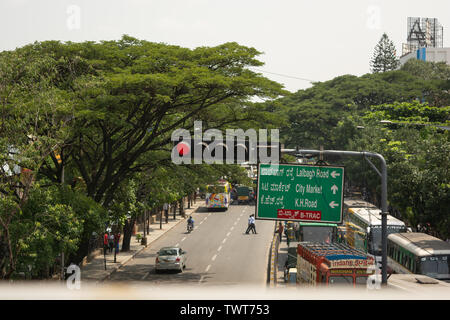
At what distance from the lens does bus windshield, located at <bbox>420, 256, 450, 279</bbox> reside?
25.7 m

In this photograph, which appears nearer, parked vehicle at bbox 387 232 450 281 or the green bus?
parked vehicle at bbox 387 232 450 281

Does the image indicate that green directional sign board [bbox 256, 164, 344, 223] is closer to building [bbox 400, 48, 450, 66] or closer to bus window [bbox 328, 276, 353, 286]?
bus window [bbox 328, 276, 353, 286]

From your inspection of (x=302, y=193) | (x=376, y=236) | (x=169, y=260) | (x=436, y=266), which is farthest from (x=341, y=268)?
(x=376, y=236)

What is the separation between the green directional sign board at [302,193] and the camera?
16828 millimetres

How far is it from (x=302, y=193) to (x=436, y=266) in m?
12.4

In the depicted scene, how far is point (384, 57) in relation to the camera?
111625 mm

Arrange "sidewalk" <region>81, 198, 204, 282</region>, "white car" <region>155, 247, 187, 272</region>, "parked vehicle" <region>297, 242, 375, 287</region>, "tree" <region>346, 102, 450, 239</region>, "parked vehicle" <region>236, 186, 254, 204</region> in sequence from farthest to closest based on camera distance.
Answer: "parked vehicle" <region>236, 186, 254, 204</region> → "white car" <region>155, 247, 187, 272</region> → "sidewalk" <region>81, 198, 204, 282</region> → "tree" <region>346, 102, 450, 239</region> → "parked vehicle" <region>297, 242, 375, 287</region>

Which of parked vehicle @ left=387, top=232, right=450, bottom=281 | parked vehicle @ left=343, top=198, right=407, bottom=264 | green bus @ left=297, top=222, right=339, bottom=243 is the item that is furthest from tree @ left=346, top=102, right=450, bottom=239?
green bus @ left=297, top=222, right=339, bottom=243

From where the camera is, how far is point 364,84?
83.7 metres

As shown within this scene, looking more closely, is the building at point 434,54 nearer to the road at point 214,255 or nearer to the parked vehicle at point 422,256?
the road at point 214,255

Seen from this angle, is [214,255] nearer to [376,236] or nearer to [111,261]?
[111,261]

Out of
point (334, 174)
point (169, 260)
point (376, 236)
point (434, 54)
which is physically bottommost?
point (169, 260)

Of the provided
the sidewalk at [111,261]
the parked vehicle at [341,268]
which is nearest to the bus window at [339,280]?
the parked vehicle at [341,268]
